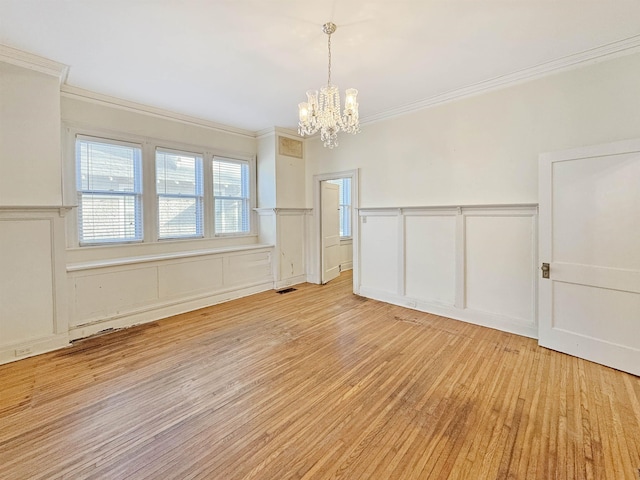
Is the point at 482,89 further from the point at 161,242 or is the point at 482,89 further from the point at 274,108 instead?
the point at 161,242

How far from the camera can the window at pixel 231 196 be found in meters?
5.20

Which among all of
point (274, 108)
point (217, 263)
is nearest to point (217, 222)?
point (217, 263)

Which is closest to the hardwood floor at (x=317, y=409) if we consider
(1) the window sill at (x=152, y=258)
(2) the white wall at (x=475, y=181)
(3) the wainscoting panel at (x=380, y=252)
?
(2) the white wall at (x=475, y=181)

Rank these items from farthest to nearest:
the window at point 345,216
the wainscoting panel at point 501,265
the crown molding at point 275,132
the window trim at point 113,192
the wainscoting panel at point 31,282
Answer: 1. the window at point 345,216
2. the crown molding at point 275,132
3. the window trim at point 113,192
4. the wainscoting panel at point 501,265
5. the wainscoting panel at point 31,282

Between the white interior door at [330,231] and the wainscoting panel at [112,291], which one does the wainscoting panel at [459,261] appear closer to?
the white interior door at [330,231]

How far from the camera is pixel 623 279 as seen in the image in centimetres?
258

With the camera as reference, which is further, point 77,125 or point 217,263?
point 217,263

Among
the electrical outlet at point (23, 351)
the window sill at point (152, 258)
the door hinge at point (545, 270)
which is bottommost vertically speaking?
the electrical outlet at point (23, 351)

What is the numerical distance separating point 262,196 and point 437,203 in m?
3.16

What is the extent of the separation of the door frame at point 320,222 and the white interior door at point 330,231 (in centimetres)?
8

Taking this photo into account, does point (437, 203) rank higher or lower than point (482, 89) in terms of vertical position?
lower

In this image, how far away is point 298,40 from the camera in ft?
8.71

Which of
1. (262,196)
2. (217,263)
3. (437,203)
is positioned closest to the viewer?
(437,203)

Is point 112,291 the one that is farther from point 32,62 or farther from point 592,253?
point 592,253
